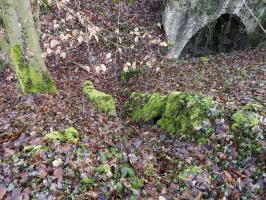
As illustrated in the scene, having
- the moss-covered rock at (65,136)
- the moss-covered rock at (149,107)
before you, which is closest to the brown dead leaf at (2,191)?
the moss-covered rock at (65,136)

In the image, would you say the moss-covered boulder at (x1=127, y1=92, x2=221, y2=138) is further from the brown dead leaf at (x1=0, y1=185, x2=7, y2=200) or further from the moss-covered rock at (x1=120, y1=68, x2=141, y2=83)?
the brown dead leaf at (x1=0, y1=185, x2=7, y2=200)

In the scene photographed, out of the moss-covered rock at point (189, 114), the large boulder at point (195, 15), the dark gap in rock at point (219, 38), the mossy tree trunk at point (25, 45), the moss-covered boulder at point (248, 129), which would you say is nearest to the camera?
Result: the moss-covered boulder at point (248, 129)

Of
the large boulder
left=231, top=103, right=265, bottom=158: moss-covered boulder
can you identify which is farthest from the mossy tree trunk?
the large boulder

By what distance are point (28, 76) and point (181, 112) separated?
155 inches

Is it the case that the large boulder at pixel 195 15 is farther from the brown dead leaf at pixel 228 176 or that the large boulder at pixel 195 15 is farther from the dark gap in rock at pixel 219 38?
the brown dead leaf at pixel 228 176

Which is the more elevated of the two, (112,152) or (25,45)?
(25,45)

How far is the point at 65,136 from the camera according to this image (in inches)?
197

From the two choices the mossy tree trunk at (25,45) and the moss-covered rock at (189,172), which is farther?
the mossy tree trunk at (25,45)

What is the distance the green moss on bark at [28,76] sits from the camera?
23.1 feet

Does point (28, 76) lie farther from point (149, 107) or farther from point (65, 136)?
point (149, 107)

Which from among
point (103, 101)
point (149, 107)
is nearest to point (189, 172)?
point (149, 107)

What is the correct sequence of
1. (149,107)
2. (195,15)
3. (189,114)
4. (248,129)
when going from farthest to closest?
(195,15) → (149,107) → (189,114) → (248,129)

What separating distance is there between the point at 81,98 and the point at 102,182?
14.0 ft

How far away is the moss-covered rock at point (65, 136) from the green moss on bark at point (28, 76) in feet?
9.04
